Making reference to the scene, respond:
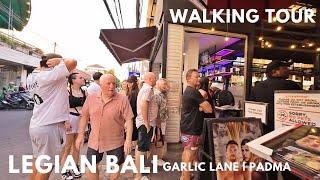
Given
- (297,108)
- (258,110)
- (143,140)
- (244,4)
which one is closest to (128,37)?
(244,4)

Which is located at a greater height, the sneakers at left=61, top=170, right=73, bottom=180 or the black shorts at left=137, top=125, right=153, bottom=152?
the black shorts at left=137, top=125, right=153, bottom=152

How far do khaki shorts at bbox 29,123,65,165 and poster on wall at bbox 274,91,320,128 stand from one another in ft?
8.43

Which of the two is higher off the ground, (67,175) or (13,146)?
(67,175)

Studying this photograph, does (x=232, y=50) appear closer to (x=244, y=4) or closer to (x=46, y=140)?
(x=244, y=4)

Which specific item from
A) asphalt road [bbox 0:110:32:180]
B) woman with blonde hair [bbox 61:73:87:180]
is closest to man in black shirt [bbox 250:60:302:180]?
woman with blonde hair [bbox 61:73:87:180]

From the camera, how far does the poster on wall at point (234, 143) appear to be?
3174mm

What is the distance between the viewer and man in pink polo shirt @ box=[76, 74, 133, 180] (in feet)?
12.5

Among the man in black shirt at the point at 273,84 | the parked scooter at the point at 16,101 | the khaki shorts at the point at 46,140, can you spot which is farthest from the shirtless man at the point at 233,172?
the parked scooter at the point at 16,101

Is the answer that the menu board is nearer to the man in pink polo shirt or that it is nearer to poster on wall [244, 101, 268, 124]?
poster on wall [244, 101, 268, 124]

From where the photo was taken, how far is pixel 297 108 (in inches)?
116

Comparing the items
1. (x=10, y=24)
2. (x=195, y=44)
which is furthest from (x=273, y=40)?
(x=10, y=24)

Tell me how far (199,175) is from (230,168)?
513mm

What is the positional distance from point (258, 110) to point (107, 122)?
187cm

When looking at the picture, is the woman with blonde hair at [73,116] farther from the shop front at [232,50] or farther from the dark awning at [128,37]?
the dark awning at [128,37]
